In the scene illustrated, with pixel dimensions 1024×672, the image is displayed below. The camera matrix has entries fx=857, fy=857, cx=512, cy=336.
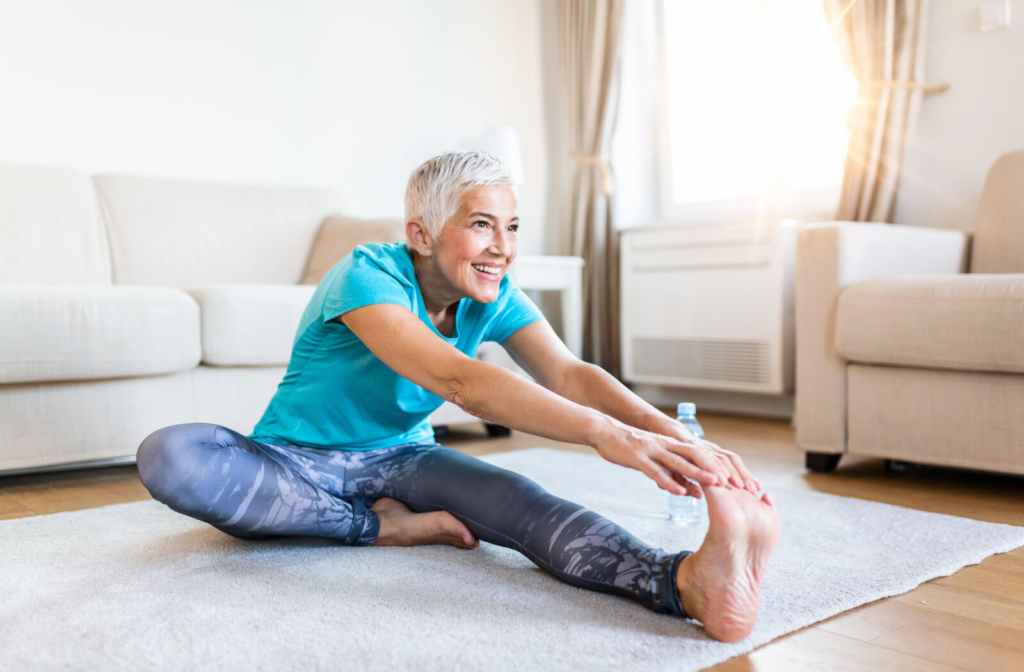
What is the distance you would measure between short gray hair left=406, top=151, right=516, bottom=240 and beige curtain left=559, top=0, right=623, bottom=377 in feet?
8.52

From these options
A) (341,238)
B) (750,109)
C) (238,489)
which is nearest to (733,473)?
(238,489)

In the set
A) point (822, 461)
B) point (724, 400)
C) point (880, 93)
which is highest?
point (880, 93)

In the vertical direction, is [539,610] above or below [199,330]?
below

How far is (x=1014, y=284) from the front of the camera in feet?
5.90

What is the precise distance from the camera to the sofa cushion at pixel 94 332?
194cm

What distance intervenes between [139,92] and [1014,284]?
9.39ft

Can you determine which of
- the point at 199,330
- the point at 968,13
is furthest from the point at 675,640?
the point at 968,13

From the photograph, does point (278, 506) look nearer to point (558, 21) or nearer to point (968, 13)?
point (968, 13)

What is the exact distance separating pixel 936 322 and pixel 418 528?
48.6 inches

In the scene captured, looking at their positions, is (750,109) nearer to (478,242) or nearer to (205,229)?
(205,229)

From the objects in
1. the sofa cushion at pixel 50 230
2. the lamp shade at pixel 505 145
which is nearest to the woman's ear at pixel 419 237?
the sofa cushion at pixel 50 230

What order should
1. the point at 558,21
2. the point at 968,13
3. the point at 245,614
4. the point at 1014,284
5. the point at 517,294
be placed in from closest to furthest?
the point at 245,614
the point at 517,294
the point at 1014,284
the point at 968,13
the point at 558,21

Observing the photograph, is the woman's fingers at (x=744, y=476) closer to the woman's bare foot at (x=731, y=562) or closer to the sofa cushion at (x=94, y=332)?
the woman's bare foot at (x=731, y=562)

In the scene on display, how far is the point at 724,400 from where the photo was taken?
354 centimetres
